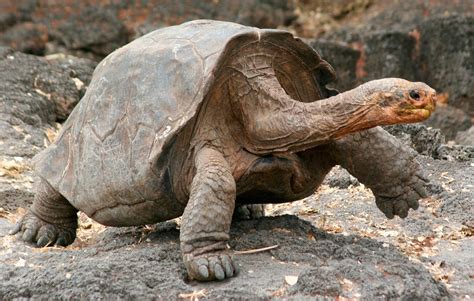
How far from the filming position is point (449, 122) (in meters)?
8.54

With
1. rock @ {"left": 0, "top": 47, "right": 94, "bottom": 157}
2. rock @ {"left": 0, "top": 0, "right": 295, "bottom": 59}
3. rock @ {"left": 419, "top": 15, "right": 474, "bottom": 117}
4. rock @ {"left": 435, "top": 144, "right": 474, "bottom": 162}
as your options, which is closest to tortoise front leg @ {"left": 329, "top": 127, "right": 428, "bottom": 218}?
rock @ {"left": 435, "top": 144, "right": 474, "bottom": 162}

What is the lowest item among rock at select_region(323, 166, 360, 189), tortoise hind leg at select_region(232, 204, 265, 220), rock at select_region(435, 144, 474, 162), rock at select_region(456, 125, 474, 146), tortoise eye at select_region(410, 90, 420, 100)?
rock at select_region(456, 125, 474, 146)

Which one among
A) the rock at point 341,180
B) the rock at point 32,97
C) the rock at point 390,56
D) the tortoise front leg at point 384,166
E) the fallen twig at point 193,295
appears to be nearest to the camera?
the fallen twig at point 193,295

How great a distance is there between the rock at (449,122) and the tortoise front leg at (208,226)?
5.11 meters

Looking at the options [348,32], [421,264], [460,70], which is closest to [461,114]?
[460,70]

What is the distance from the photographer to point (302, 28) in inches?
418

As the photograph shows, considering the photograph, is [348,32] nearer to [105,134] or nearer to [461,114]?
[461,114]

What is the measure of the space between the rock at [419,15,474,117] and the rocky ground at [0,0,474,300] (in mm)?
12

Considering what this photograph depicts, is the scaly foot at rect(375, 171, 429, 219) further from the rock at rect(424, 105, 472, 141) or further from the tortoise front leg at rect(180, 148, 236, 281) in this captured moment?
the rock at rect(424, 105, 472, 141)

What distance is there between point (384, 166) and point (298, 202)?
1.39m

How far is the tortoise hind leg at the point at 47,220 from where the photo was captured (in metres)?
4.64

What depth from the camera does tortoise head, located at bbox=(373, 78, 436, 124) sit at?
335 cm

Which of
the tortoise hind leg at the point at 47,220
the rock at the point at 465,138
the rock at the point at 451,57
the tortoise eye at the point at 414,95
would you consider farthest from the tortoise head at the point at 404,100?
the rock at the point at 451,57

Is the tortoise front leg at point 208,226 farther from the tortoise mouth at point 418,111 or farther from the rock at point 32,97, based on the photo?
the rock at point 32,97
